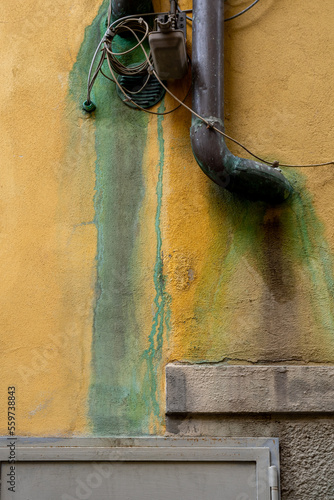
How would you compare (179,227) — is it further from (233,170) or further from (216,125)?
(216,125)

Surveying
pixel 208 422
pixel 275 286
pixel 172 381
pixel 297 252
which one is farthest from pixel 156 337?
pixel 297 252

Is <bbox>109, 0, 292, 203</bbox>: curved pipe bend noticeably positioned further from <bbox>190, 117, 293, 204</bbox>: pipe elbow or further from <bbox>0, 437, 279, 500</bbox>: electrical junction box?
<bbox>0, 437, 279, 500</bbox>: electrical junction box

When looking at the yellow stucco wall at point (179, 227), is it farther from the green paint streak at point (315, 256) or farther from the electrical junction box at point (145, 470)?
the electrical junction box at point (145, 470)

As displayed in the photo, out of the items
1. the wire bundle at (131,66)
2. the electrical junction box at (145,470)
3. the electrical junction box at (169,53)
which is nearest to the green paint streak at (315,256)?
the wire bundle at (131,66)

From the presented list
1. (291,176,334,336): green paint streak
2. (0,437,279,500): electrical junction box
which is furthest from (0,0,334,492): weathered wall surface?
(0,437,279,500): electrical junction box

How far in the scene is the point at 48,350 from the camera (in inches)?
110

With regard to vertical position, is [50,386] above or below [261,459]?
above

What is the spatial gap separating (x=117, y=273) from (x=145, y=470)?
3.30ft

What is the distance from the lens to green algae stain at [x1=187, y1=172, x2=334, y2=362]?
2.69 m

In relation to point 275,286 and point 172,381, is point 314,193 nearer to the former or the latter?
point 275,286

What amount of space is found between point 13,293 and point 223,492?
59.0 inches

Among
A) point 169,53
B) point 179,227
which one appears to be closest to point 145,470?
point 179,227

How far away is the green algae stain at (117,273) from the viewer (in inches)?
106

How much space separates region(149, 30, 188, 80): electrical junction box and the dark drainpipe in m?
0.11
